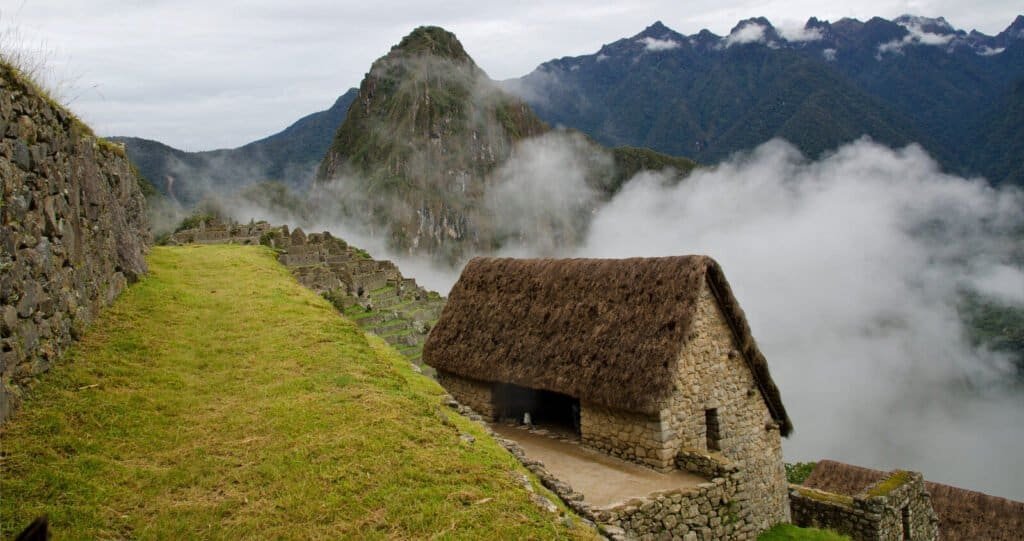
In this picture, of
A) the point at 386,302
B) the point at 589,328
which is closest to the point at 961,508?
the point at 589,328

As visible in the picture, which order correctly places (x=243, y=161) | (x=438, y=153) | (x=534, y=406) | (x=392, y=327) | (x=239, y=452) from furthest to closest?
(x=438, y=153) → (x=243, y=161) → (x=392, y=327) → (x=534, y=406) → (x=239, y=452)

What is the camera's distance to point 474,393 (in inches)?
Result: 608

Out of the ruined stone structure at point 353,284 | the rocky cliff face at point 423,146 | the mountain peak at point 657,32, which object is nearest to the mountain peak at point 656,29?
the mountain peak at point 657,32

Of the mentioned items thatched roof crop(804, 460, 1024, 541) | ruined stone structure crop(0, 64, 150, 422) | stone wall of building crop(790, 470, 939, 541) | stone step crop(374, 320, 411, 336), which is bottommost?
thatched roof crop(804, 460, 1024, 541)

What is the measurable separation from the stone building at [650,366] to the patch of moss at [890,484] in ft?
7.34

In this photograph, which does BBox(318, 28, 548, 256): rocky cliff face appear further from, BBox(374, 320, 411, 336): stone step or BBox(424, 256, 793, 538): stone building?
BBox(424, 256, 793, 538): stone building

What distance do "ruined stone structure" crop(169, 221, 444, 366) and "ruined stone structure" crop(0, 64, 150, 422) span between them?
12279 millimetres

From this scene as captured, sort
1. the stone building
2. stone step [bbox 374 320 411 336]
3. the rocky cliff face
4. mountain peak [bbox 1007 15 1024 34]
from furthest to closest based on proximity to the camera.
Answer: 1. the rocky cliff face
2. mountain peak [bbox 1007 15 1024 34]
3. stone step [bbox 374 320 411 336]
4. the stone building

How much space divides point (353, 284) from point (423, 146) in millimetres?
118358

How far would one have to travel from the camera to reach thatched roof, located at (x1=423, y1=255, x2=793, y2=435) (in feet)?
38.3

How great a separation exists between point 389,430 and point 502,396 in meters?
8.25

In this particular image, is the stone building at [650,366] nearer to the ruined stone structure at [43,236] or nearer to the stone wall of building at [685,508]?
the stone wall of building at [685,508]

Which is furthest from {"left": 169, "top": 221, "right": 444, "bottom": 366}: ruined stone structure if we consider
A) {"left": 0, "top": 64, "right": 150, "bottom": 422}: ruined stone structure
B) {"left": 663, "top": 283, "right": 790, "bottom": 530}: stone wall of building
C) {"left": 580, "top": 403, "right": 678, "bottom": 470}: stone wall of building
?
{"left": 663, "top": 283, "right": 790, "bottom": 530}: stone wall of building

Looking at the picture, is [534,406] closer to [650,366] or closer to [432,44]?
[650,366]
